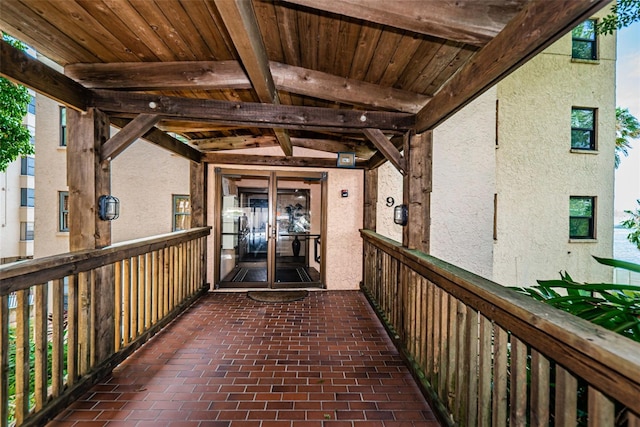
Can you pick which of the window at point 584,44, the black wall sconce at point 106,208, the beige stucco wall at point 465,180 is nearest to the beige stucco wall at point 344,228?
the beige stucco wall at point 465,180

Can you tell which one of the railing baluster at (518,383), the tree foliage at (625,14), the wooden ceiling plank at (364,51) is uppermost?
the tree foliage at (625,14)

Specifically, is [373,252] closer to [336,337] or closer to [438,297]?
[336,337]

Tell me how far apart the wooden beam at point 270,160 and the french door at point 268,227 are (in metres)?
0.18

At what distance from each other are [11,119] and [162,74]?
6.34 m

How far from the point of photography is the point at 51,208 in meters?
6.52

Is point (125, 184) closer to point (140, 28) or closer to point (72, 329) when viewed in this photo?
point (72, 329)

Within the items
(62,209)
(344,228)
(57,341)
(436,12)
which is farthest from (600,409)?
(62,209)

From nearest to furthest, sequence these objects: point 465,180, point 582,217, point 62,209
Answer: point 465,180 → point 582,217 → point 62,209

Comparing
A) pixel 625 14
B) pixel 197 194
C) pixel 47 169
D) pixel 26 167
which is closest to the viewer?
pixel 625 14

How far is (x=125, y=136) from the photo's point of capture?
8.36ft

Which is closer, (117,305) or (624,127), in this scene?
(117,305)

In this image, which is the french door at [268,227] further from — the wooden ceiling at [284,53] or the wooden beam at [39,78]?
the wooden beam at [39,78]

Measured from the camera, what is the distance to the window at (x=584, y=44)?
6.16 m

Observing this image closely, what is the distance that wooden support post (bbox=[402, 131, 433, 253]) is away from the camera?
2.80 metres
